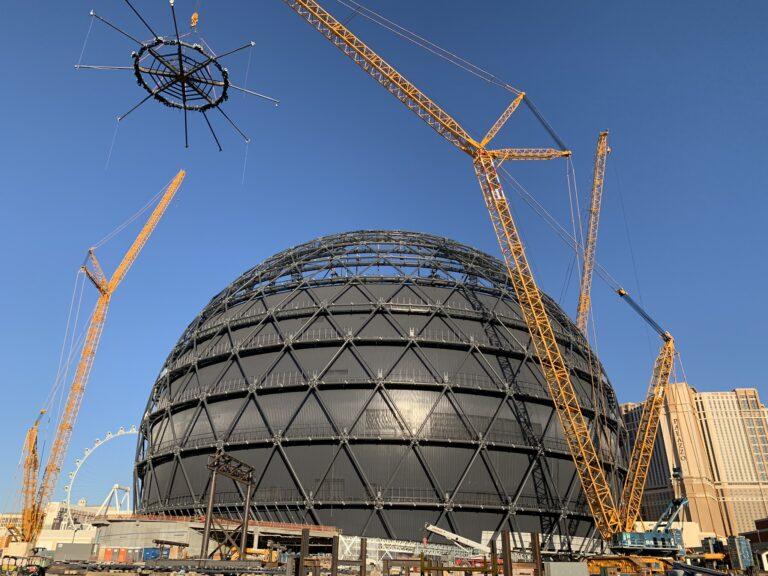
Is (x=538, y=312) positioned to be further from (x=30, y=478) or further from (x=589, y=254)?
(x=30, y=478)

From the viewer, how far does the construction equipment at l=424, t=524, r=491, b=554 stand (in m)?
26.9

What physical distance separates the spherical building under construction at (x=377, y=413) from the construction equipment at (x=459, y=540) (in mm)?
604

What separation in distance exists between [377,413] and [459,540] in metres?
7.14

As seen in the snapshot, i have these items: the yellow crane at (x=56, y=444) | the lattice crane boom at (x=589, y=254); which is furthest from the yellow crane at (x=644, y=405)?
the yellow crane at (x=56, y=444)

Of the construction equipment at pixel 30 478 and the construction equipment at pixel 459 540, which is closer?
the construction equipment at pixel 459 540

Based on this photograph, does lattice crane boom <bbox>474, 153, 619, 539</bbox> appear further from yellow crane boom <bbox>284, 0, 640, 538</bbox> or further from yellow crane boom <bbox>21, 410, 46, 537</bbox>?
yellow crane boom <bbox>21, 410, 46, 537</bbox>

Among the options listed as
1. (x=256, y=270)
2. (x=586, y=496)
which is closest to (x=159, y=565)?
(x=586, y=496)

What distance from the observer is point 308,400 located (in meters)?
30.3

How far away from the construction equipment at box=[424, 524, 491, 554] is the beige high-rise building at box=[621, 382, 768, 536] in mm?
A: 93968

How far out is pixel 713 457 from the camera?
134 m

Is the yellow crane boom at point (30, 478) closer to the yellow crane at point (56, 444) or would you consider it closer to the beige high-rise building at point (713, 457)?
the yellow crane at point (56, 444)

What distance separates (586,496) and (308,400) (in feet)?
54.7

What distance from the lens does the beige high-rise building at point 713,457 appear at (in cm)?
11331

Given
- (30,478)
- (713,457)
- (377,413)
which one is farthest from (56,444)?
(713,457)
